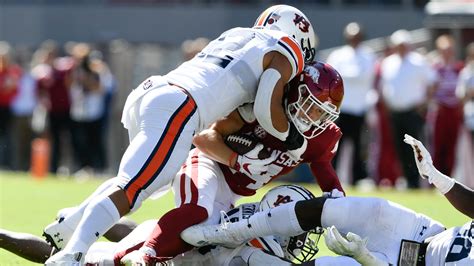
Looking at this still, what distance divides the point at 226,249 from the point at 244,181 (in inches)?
22.5

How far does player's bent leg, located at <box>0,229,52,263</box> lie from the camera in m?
6.13

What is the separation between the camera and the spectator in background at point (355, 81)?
41.8 feet

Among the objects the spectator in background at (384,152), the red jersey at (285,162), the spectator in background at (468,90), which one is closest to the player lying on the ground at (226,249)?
the red jersey at (285,162)

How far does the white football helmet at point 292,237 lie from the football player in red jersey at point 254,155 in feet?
0.59

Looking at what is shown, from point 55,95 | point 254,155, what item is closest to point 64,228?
point 254,155

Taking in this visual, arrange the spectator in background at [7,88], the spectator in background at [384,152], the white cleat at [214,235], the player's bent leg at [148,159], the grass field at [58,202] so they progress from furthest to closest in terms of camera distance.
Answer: the spectator in background at [7,88]
the spectator in background at [384,152]
the grass field at [58,202]
the white cleat at [214,235]
the player's bent leg at [148,159]

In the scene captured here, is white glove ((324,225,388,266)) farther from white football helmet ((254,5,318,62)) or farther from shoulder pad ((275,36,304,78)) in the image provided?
white football helmet ((254,5,318,62))

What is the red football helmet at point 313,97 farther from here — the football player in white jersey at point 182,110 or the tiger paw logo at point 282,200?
the tiger paw logo at point 282,200

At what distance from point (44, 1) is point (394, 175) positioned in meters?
9.45

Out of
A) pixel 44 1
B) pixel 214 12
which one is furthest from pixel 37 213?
pixel 44 1

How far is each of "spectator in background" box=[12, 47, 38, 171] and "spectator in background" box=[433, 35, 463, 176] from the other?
18.8ft

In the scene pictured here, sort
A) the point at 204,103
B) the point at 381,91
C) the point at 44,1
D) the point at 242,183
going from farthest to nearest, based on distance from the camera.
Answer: the point at 44,1, the point at 381,91, the point at 242,183, the point at 204,103

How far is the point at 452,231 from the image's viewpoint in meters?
5.46

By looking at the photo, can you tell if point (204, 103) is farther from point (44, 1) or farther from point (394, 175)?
point (44, 1)
